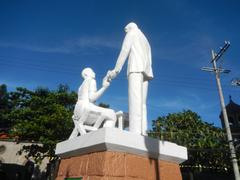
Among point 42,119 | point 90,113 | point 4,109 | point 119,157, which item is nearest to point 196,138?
point 42,119

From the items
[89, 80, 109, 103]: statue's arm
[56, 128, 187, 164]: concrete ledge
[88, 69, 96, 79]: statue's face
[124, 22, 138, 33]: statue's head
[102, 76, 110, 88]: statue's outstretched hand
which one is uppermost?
[124, 22, 138, 33]: statue's head

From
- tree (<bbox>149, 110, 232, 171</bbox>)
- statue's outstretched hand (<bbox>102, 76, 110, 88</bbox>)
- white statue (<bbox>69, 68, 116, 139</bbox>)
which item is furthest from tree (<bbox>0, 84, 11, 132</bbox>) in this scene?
statue's outstretched hand (<bbox>102, 76, 110, 88</bbox>)

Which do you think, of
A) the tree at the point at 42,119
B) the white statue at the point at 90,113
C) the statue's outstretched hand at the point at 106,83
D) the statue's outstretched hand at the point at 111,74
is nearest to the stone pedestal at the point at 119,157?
the white statue at the point at 90,113

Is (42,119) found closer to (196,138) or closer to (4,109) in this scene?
(4,109)

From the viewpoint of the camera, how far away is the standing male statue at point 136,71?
4.65 m

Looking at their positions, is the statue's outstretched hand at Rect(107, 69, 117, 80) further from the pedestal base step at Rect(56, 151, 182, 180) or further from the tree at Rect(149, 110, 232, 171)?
the tree at Rect(149, 110, 232, 171)

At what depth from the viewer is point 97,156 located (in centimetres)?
386

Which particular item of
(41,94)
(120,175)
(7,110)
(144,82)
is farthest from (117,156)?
(7,110)

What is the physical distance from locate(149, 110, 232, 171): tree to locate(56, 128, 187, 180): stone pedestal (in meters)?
9.86

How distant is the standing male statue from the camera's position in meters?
4.65

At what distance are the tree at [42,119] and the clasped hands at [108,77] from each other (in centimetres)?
1425

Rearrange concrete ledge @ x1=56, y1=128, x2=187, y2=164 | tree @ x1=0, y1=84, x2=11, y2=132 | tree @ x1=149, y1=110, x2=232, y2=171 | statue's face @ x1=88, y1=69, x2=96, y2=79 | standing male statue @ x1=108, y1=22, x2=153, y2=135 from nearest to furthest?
1. concrete ledge @ x1=56, y1=128, x2=187, y2=164
2. standing male statue @ x1=108, y1=22, x2=153, y2=135
3. statue's face @ x1=88, y1=69, x2=96, y2=79
4. tree @ x1=149, y1=110, x2=232, y2=171
5. tree @ x1=0, y1=84, x2=11, y2=132

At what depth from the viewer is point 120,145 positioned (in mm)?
3770

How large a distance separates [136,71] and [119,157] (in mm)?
1927
